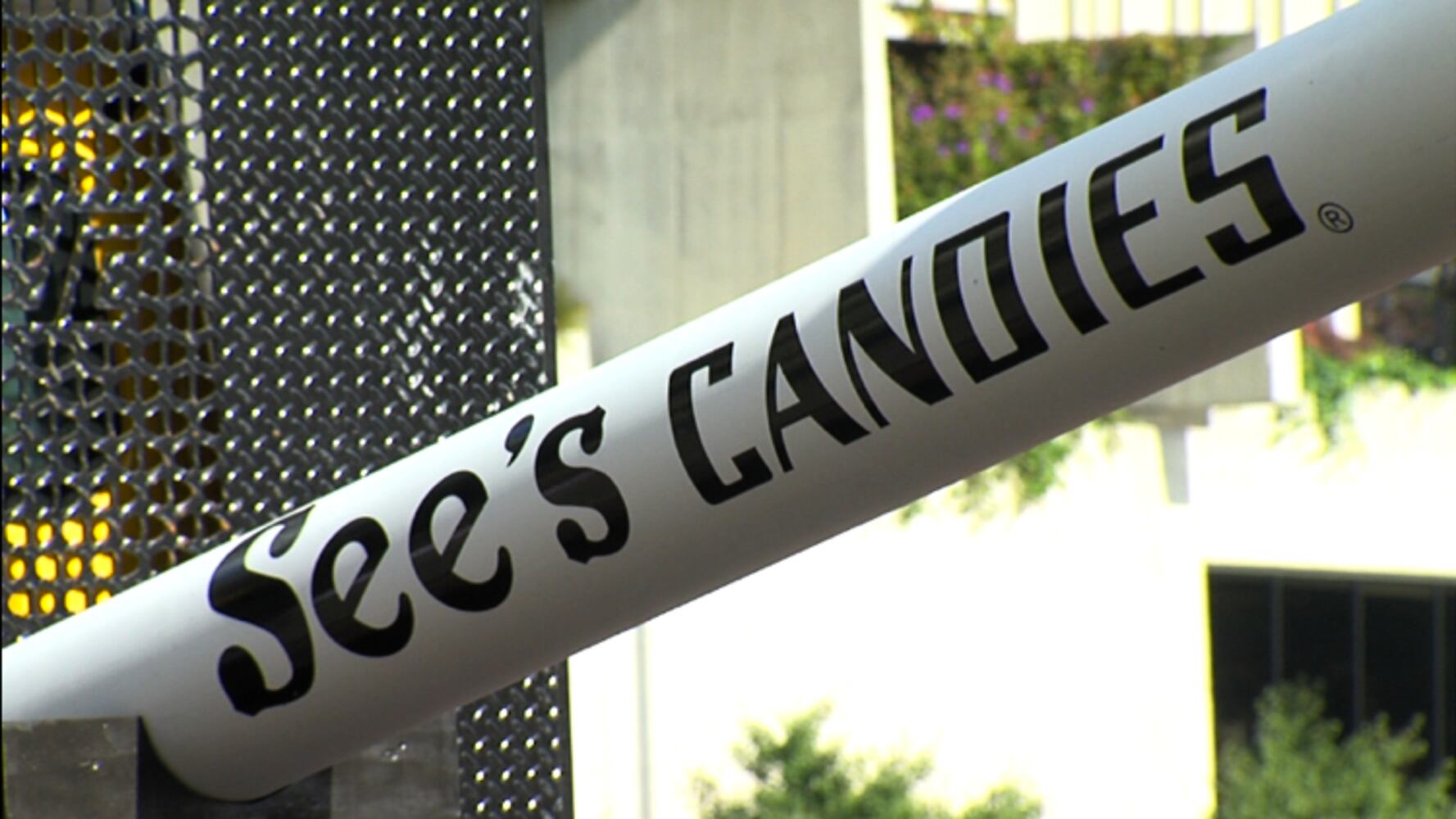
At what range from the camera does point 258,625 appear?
4.65 feet

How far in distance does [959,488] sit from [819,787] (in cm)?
151

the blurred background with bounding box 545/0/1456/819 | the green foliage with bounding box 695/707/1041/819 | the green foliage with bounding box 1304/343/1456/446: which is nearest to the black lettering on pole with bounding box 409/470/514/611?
the blurred background with bounding box 545/0/1456/819

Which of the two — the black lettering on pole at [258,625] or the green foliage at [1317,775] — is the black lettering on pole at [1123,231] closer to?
the black lettering on pole at [258,625]

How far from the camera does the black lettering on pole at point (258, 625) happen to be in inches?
55.7

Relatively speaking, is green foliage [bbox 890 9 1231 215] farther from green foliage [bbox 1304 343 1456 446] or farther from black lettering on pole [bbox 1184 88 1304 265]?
black lettering on pole [bbox 1184 88 1304 265]

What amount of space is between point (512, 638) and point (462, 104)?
86 cm

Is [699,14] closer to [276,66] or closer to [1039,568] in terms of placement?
[1039,568]

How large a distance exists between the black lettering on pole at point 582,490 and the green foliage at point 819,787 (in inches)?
242

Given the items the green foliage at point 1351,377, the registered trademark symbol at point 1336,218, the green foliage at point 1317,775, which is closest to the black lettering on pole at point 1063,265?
the registered trademark symbol at point 1336,218

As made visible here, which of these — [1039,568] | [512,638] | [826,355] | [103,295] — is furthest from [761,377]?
[1039,568]

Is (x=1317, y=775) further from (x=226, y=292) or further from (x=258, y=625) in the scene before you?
(x=258, y=625)

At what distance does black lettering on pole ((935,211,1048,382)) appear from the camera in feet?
3.99

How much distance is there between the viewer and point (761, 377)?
1.29 m

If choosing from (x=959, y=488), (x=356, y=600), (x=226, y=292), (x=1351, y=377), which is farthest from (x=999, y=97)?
(x=356, y=600)
